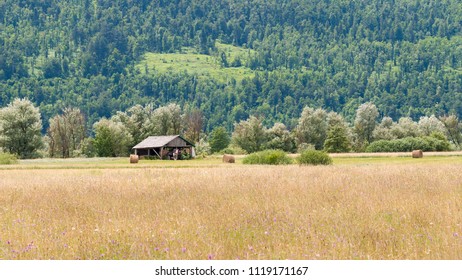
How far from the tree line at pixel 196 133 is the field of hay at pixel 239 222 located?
294ft

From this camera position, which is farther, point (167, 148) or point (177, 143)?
point (177, 143)

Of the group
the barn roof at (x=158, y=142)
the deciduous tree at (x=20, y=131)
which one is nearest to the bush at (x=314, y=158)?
the barn roof at (x=158, y=142)

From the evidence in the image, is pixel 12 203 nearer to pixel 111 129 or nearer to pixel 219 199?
pixel 219 199

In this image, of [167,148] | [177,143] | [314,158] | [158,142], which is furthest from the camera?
[158,142]

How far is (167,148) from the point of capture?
359 feet

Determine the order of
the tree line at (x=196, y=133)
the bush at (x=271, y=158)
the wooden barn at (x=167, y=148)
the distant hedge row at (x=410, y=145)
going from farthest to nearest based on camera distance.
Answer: the distant hedge row at (x=410, y=145), the tree line at (x=196, y=133), the wooden barn at (x=167, y=148), the bush at (x=271, y=158)

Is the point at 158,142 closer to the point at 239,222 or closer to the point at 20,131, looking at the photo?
the point at 20,131

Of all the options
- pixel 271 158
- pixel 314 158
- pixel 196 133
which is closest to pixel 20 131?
pixel 196 133

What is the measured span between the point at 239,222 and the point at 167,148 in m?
94.2

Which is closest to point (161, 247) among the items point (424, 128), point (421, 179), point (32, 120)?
point (421, 179)

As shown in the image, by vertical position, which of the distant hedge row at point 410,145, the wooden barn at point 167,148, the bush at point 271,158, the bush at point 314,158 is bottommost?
the wooden barn at point 167,148

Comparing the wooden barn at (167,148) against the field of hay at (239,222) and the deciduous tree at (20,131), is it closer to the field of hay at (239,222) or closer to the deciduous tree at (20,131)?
the deciduous tree at (20,131)

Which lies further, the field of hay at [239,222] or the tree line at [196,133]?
the tree line at [196,133]

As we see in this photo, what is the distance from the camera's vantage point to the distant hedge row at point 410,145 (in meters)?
111
